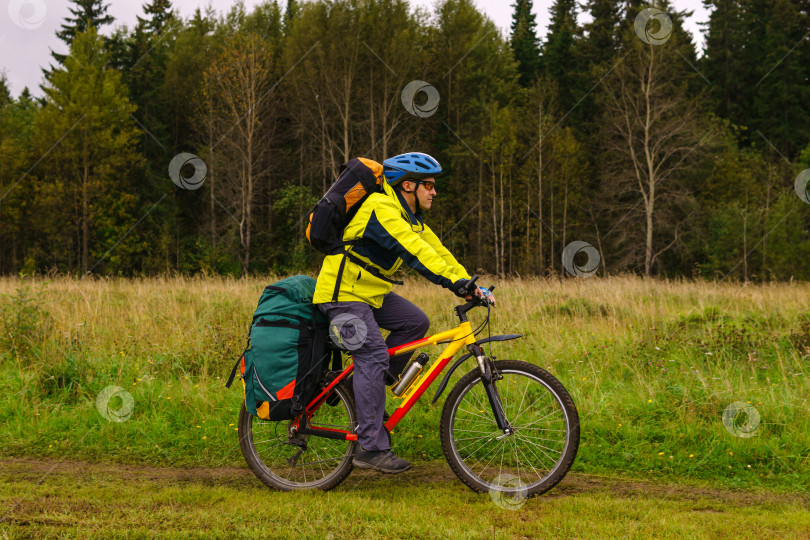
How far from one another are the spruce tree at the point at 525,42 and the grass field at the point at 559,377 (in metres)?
39.5

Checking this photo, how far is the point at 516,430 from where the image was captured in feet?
14.5

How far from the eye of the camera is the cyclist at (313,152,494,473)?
4074 mm

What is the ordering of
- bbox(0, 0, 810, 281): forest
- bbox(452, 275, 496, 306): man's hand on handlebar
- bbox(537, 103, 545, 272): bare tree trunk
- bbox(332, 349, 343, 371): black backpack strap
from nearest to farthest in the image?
bbox(452, 275, 496, 306): man's hand on handlebar → bbox(332, 349, 343, 371): black backpack strap → bbox(0, 0, 810, 281): forest → bbox(537, 103, 545, 272): bare tree trunk

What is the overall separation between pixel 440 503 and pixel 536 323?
16.4 feet

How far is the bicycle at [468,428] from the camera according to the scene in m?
4.19

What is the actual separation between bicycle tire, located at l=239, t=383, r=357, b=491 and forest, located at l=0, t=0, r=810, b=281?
94.2ft

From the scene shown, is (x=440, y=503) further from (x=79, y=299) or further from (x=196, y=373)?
(x=79, y=299)

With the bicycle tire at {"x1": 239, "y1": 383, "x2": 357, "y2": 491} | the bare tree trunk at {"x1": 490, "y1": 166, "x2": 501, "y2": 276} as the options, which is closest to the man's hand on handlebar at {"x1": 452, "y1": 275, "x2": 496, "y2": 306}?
the bicycle tire at {"x1": 239, "y1": 383, "x2": 357, "y2": 491}

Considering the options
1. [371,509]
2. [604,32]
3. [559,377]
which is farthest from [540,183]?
[371,509]

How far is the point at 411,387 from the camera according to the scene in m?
4.45

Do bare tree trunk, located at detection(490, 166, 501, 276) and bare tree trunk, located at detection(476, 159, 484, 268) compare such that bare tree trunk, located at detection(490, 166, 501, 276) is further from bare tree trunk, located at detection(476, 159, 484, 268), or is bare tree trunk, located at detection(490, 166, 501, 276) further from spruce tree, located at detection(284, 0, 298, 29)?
spruce tree, located at detection(284, 0, 298, 29)

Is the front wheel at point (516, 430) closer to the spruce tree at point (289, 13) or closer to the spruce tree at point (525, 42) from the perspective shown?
the spruce tree at point (525, 42)

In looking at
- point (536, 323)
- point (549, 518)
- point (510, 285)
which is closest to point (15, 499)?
point (549, 518)

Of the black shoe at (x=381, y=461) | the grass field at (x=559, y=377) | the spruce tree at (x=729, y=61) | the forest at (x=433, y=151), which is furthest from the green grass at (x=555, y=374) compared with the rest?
the spruce tree at (x=729, y=61)
